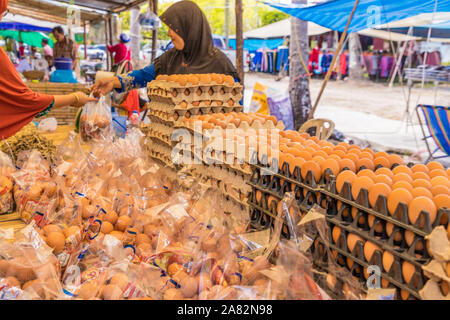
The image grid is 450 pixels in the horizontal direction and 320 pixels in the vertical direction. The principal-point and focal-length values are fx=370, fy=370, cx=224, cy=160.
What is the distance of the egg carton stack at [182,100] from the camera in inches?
95.0

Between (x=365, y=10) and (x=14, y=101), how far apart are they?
4.40 m

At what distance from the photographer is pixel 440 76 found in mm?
11180

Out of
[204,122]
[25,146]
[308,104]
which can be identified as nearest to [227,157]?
[204,122]

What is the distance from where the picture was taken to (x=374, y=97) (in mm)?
17562

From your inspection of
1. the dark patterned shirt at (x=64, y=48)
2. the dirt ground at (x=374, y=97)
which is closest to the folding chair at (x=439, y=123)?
the dirt ground at (x=374, y=97)

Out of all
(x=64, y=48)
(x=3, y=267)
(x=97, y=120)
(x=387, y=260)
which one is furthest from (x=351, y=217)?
(x=64, y=48)

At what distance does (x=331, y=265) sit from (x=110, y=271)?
72 cm

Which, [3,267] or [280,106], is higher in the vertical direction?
[280,106]

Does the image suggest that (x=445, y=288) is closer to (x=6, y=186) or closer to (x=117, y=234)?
(x=117, y=234)

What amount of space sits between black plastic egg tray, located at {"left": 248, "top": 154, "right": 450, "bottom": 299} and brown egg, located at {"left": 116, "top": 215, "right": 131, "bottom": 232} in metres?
0.59

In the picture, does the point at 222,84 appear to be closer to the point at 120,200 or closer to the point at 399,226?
the point at 120,200

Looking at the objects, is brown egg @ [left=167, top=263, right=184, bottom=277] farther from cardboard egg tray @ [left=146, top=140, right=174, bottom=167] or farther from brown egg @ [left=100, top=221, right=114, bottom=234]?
cardboard egg tray @ [left=146, top=140, right=174, bottom=167]

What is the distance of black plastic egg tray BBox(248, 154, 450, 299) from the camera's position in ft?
3.14
